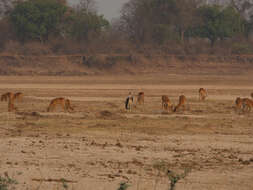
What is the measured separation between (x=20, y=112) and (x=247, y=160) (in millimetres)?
9864

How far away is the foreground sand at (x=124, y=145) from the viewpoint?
368 inches

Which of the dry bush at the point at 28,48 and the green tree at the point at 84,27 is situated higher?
the green tree at the point at 84,27

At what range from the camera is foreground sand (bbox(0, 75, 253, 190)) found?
9359 mm

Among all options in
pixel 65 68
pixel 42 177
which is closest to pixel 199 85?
pixel 65 68

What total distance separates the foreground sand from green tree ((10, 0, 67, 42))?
20134 millimetres

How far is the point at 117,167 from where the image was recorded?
401 inches

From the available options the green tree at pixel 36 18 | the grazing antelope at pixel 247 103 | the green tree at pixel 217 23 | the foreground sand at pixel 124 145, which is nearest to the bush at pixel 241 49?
the green tree at pixel 217 23

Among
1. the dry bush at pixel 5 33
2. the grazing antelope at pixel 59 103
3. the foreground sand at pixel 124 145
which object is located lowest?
the foreground sand at pixel 124 145

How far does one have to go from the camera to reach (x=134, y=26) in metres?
50.1

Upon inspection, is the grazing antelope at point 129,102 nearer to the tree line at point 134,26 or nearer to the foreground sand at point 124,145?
the foreground sand at point 124,145

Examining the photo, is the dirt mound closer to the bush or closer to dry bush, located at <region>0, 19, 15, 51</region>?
the bush

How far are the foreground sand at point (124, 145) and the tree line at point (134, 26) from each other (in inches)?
823

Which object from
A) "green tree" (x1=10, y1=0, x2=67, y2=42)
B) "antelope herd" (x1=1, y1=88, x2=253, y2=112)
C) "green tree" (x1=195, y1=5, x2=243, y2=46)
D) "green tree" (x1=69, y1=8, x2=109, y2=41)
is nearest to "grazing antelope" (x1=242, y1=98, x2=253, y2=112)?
"antelope herd" (x1=1, y1=88, x2=253, y2=112)

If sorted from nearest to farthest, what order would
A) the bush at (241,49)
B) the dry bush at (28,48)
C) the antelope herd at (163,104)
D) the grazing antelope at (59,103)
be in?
the grazing antelope at (59,103) < the antelope herd at (163,104) < the dry bush at (28,48) < the bush at (241,49)
